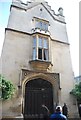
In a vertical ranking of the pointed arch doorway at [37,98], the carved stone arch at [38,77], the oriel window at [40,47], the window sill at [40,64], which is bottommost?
the pointed arch doorway at [37,98]

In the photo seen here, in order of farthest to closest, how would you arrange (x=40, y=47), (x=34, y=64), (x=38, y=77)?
(x=40, y=47), (x=38, y=77), (x=34, y=64)

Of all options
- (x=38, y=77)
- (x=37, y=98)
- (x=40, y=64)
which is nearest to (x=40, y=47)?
(x=40, y=64)

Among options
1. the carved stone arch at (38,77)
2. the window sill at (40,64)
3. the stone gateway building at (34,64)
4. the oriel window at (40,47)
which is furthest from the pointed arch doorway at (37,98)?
the oriel window at (40,47)

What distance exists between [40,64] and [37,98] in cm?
249

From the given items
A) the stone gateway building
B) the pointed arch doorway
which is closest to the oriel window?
the stone gateway building

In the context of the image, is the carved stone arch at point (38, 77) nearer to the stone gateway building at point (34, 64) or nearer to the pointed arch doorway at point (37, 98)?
the stone gateway building at point (34, 64)

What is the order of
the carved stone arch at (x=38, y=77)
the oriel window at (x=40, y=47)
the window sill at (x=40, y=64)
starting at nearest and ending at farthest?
the carved stone arch at (x=38, y=77) < the window sill at (x=40, y=64) < the oriel window at (x=40, y=47)

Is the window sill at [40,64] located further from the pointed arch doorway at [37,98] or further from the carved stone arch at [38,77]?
the pointed arch doorway at [37,98]

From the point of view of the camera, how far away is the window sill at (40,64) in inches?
501

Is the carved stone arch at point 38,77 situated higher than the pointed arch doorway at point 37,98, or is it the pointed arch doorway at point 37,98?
the carved stone arch at point 38,77

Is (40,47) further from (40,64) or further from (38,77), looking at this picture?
(38,77)

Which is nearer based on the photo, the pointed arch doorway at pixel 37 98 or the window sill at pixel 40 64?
the pointed arch doorway at pixel 37 98

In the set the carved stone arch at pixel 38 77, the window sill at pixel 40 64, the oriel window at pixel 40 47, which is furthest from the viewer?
the oriel window at pixel 40 47

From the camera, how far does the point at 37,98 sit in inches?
492
